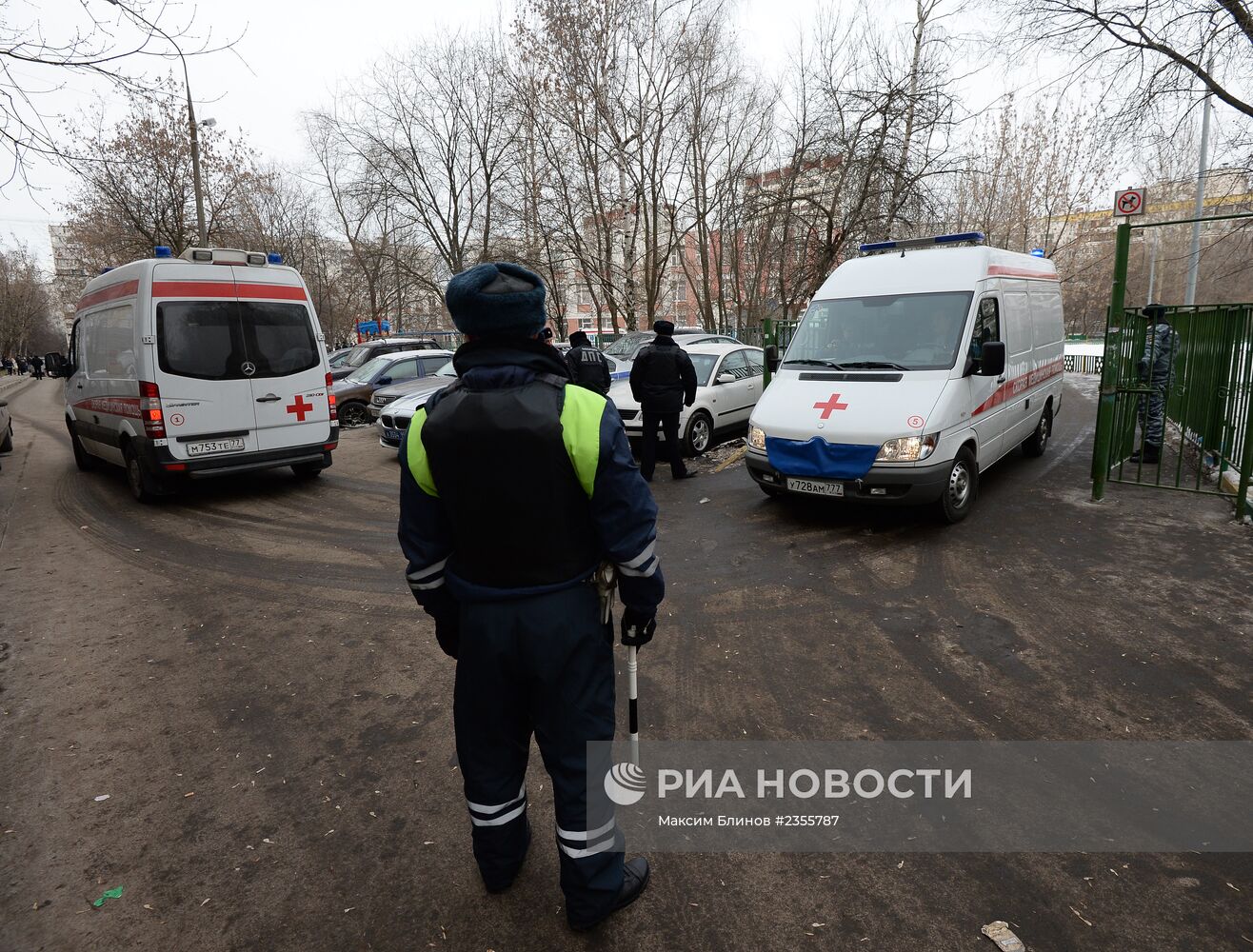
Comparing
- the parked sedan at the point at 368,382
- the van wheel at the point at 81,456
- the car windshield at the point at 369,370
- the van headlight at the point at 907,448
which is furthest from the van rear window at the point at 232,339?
the van headlight at the point at 907,448

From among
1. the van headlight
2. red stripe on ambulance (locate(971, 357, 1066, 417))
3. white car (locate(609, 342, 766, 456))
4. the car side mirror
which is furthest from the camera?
white car (locate(609, 342, 766, 456))

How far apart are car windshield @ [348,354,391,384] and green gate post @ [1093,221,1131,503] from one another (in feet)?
42.6

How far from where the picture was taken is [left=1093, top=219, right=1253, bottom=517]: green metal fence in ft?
21.9

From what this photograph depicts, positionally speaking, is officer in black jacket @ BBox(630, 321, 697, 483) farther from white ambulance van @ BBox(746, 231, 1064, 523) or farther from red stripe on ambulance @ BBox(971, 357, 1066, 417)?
red stripe on ambulance @ BBox(971, 357, 1066, 417)

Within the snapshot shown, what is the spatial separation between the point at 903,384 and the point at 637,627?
5192 mm

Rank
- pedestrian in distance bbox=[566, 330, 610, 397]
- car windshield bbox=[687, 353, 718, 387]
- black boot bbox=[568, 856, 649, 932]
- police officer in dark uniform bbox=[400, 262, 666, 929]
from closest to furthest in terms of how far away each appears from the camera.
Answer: police officer in dark uniform bbox=[400, 262, 666, 929]
black boot bbox=[568, 856, 649, 932]
pedestrian in distance bbox=[566, 330, 610, 397]
car windshield bbox=[687, 353, 718, 387]

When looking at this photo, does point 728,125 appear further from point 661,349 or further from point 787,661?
point 787,661

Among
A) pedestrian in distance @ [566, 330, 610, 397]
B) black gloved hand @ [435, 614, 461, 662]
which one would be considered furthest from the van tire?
black gloved hand @ [435, 614, 461, 662]

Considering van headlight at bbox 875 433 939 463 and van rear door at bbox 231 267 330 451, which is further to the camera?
van rear door at bbox 231 267 330 451

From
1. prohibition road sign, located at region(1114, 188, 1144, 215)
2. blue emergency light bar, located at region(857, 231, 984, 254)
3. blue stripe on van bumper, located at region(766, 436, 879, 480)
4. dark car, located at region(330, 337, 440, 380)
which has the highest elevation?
prohibition road sign, located at region(1114, 188, 1144, 215)

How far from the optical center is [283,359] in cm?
873

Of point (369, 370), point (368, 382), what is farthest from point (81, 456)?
point (369, 370)

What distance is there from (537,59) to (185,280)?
16590mm

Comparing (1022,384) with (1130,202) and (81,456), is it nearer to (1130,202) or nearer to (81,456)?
(1130,202)
